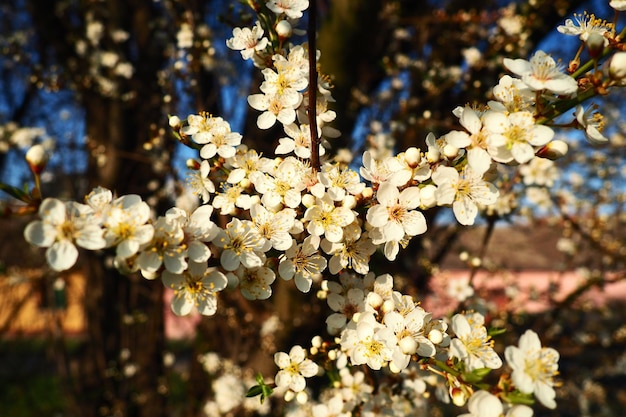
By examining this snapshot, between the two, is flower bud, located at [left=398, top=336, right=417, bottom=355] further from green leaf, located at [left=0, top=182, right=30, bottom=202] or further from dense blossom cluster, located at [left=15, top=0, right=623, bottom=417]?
green leaf, located at [left=0, top=182, right=30, bottom=202]

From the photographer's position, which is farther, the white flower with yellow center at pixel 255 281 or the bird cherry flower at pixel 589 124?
the white flower with yellow center at pixel 255 281

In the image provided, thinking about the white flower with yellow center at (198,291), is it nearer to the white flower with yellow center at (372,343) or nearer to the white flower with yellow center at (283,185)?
the white flower with yellow center at (283,185)

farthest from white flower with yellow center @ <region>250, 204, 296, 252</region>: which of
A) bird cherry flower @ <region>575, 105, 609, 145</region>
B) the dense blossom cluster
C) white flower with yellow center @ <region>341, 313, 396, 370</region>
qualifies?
bird cherry flower @ <region>575, 105, 609, 145</region>

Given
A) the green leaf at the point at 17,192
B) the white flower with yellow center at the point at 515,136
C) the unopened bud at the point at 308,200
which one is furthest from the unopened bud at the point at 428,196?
the green leaf at the point at 17,192

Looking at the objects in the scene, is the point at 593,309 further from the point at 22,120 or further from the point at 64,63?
the point at 22,120

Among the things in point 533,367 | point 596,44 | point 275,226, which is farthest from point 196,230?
point 596,44

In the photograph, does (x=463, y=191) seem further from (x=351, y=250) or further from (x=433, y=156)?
(x=351, y=250)
